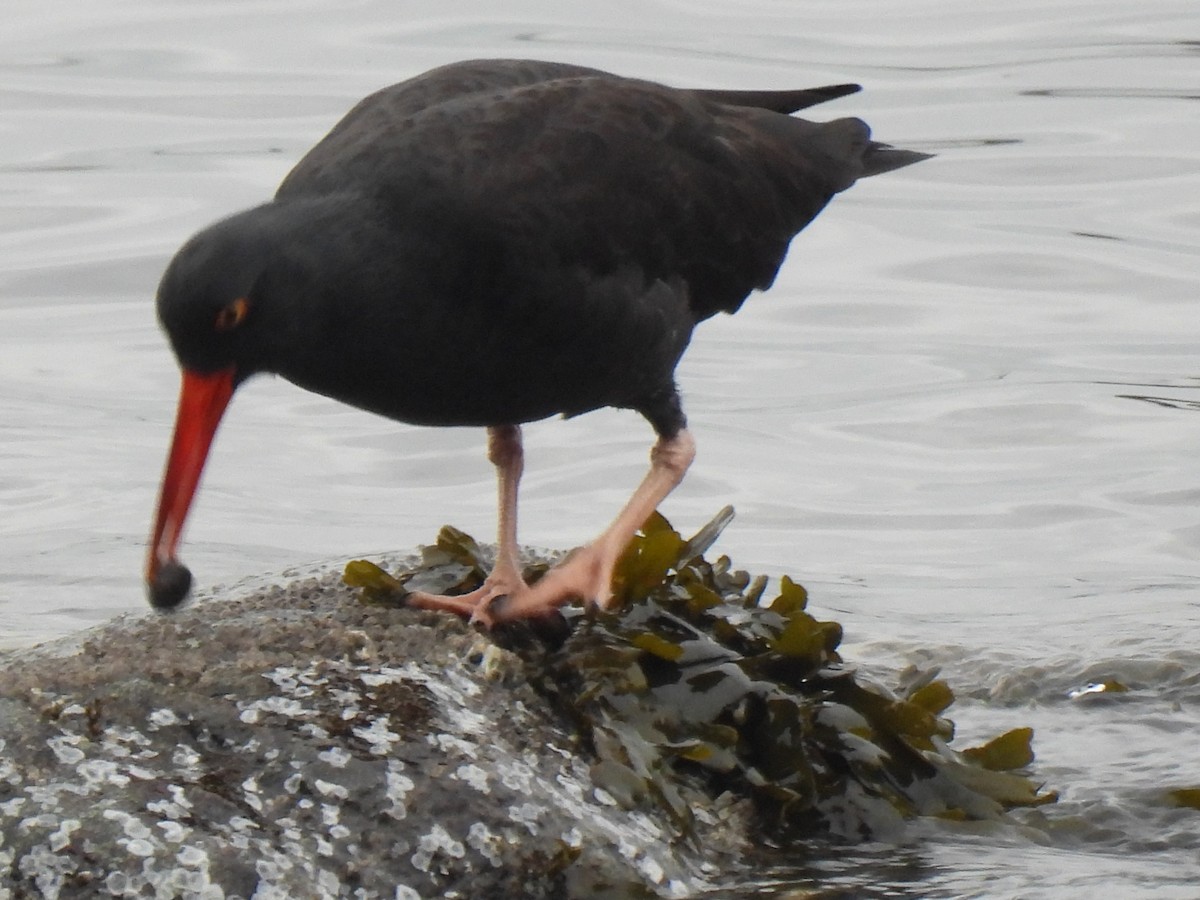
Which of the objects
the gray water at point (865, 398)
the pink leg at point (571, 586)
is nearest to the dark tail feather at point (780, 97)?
the pink leg at point (571, 586)

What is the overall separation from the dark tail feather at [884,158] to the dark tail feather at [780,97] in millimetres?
234

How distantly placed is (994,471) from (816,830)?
198 inches


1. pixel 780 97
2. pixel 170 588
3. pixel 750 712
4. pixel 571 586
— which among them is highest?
pixel 780 97

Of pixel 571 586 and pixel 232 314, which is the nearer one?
pixel 232 314

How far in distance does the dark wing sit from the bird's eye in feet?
1.71

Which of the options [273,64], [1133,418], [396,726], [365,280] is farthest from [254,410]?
[273,64]

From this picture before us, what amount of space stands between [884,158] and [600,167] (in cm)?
173

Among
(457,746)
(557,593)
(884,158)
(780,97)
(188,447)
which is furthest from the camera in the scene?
(884,158)

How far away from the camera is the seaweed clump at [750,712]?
4.47 meters

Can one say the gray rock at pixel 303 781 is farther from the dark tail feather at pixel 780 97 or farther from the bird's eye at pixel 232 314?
the dark tail feather at pixel 780 97

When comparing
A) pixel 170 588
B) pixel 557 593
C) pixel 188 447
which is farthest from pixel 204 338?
pixel 557 593

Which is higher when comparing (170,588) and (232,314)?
(232,314)

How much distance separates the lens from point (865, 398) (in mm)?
10375

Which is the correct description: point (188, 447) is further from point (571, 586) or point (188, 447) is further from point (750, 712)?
point (750, 712)
